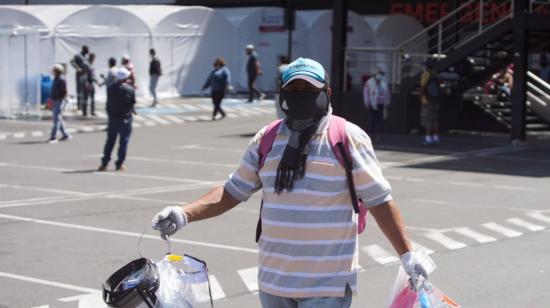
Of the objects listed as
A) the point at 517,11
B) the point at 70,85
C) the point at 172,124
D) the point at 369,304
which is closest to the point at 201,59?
the point at 70,85

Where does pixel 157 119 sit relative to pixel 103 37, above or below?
below

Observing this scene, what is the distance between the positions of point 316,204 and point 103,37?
27.8 m

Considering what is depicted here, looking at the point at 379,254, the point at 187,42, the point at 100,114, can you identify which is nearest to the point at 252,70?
the point at 187,42

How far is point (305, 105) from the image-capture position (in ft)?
15.1

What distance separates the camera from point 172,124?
26.4 m

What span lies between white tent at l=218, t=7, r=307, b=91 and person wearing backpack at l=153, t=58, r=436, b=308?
103 ft

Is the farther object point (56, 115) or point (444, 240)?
point (56, 115)

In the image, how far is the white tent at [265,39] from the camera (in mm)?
36250

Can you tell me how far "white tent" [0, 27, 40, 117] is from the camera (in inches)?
1054

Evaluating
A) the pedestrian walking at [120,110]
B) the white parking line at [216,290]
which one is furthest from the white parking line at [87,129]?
the white parking line at [216,290]

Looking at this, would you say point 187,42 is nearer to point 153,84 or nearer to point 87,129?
point 153,84

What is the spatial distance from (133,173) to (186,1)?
28.5 metres

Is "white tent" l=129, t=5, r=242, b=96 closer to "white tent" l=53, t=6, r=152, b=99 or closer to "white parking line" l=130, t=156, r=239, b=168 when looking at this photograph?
"white tent" l=53, t=6, r=152, b=99

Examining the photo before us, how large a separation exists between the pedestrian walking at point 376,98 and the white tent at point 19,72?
9634 mm
